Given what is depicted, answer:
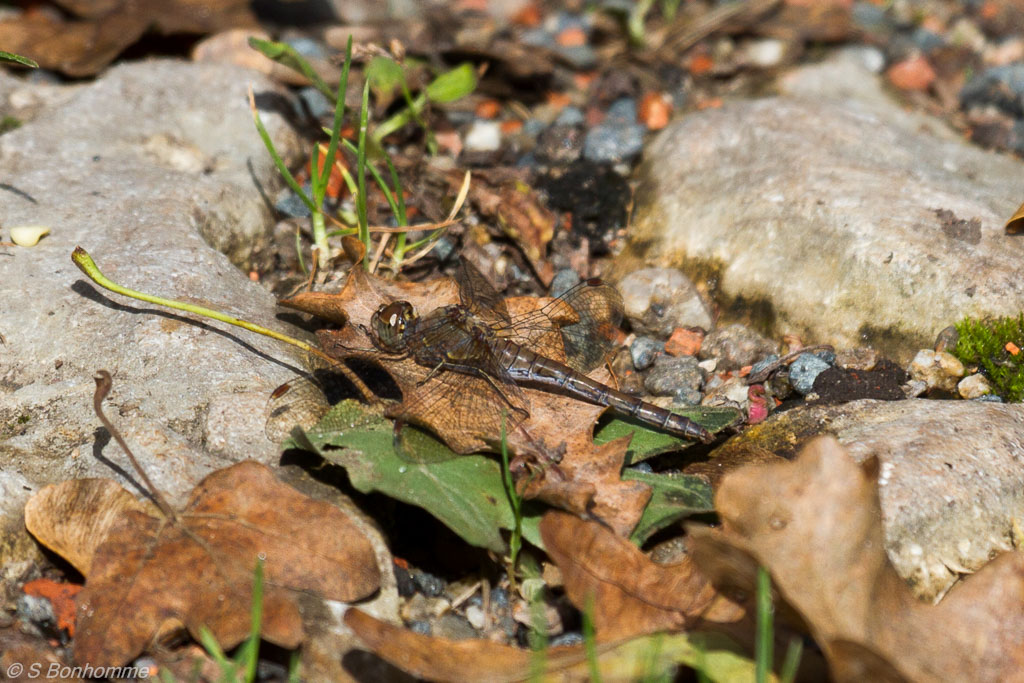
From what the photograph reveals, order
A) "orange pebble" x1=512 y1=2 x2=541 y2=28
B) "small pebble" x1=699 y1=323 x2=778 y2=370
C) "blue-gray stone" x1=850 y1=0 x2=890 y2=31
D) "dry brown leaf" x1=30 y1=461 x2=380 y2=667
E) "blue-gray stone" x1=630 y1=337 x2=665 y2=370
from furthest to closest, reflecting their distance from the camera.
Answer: "orange pebble" x1=512 y1=2 x2=541 y2=28, "blue-gray stone" x1=850 y1=0 x2=890 y2=31, "blue-gray stone" x1=630 y1=337 x2=665 y2=370, "small pebble" x1=699 y1=323 x2=778 y2=370, "dry brown leaf" x1=30 y1=461 x2=380 y2=667

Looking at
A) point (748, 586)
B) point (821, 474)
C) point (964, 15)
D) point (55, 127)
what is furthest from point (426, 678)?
point (964, 15)

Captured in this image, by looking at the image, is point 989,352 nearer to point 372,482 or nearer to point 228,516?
point 372,482

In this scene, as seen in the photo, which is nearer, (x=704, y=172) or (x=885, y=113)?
(x=704, y=172)

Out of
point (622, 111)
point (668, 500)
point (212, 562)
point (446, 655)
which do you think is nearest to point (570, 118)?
point (622, 111)

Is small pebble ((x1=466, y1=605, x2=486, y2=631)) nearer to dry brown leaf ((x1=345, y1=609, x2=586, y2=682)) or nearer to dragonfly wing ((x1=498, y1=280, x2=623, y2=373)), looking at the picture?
dry brown leaf ((x1=345, y1=609, x2=586, y2=682))

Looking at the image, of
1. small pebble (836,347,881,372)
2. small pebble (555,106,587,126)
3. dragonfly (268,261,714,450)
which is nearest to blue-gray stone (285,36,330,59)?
small pebble (555,106,587,126)

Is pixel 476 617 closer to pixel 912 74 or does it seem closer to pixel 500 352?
pixel 500 352

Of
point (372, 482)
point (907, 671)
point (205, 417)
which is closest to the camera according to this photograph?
point (907, 671)

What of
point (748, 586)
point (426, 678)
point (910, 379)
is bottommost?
point (910, 379)
